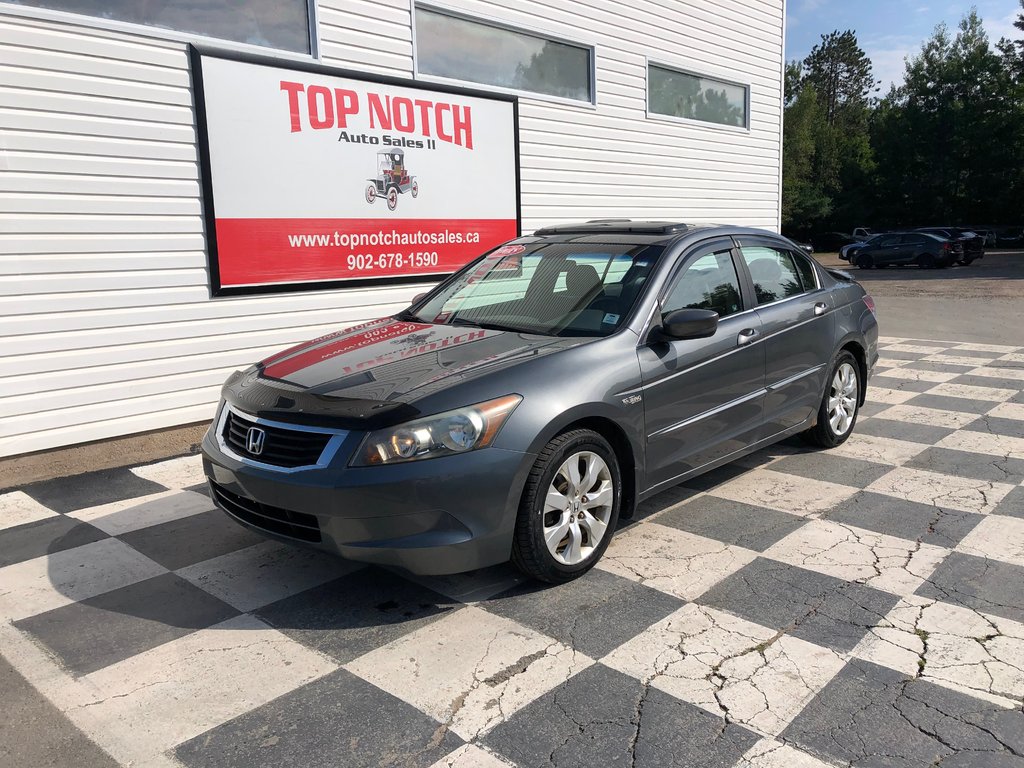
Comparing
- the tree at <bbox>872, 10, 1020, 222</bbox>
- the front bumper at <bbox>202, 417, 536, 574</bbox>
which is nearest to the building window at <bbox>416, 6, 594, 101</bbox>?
the front bumper at <bbox>202, 417, 536, 574</bbox>

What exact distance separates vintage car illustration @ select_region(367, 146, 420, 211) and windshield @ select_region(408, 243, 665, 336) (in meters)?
2.71

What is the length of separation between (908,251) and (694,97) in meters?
21.2

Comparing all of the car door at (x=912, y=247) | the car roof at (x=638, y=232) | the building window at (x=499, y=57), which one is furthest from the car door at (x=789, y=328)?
the car door at (x=912, y=247)

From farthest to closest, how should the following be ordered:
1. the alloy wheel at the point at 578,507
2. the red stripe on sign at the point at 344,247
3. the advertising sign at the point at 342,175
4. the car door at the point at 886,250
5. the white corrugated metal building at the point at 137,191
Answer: the car door at the point at 886,250, the red stripe on sign at the point at 344,247, the advertising sign at the point at 342,175, the white corrugated metal building at the point at 137,191, the alloy wheel at the point at 578,507

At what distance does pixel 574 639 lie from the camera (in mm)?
3316

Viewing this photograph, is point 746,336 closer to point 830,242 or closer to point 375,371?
point 375,371

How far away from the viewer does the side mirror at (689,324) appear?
13.4 ft

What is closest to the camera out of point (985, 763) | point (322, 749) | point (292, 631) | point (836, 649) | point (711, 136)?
point (985, 763)

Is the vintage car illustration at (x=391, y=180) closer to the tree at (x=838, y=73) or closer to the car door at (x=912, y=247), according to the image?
the car door at (x=912, y=247)

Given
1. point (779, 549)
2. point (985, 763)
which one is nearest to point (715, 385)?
point (779, 549)

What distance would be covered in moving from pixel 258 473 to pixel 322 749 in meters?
1.26

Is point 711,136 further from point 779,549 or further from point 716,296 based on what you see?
point 779,549

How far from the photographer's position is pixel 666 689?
2951 mm

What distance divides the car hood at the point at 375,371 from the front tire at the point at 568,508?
467 millimetres
